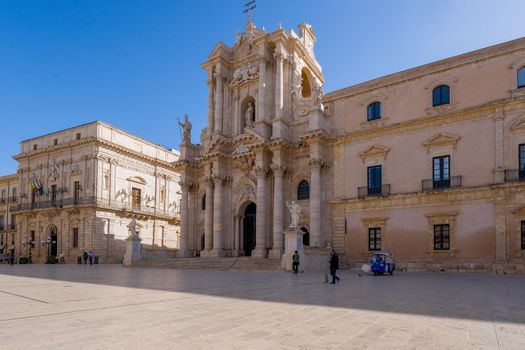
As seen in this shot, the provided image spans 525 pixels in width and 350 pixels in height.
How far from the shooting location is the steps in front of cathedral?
85.4 feet

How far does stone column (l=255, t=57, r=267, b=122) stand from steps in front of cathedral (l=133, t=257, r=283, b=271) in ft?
35.8

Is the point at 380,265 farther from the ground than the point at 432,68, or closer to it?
closer to it

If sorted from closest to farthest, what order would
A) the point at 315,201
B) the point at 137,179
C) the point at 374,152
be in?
the point at 374,152, the point at 315,201, the point at 137,179

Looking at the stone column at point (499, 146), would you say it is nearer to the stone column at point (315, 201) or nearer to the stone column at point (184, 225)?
the stone column at point (315, 201)

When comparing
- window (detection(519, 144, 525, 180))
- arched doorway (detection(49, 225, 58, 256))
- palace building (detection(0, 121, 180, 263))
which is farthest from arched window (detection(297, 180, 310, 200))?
arched doorway (detection(49, 225, 58, 256))

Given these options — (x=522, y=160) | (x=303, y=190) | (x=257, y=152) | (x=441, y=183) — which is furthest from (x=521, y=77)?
(x=257, y=152)

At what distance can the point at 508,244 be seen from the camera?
2203 centimetres

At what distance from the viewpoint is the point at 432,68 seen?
85.7ft

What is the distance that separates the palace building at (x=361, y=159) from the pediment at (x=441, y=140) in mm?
61

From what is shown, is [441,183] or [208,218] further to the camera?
[208,218]

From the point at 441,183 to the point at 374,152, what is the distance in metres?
4.61

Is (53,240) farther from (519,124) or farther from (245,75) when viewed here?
(519,124)

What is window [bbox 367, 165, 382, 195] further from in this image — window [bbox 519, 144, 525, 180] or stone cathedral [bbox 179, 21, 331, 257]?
window [bbox 519, 144, 525, 180]

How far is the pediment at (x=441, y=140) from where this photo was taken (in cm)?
2480
